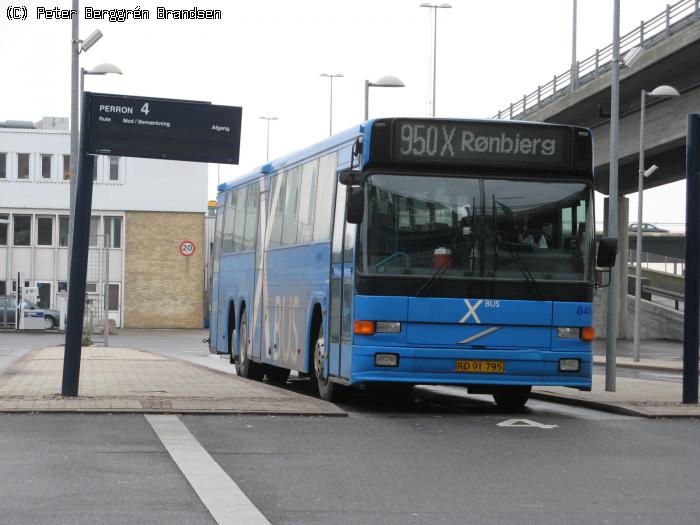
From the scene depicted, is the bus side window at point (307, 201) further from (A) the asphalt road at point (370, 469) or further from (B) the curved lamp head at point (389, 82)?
(B) the curved lamp head at point (389, 82)

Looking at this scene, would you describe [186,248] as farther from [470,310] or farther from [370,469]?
[370,469]

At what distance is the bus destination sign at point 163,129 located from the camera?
1589cm

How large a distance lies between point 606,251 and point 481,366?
6.04 ft

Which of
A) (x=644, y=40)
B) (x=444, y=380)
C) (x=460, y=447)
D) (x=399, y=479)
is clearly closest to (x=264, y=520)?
(x=399, y=479)

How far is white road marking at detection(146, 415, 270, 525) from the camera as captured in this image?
26.9ft

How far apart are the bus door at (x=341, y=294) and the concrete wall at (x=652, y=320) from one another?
144ft

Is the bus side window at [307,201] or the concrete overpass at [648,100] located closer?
the bus side window at [307,201]

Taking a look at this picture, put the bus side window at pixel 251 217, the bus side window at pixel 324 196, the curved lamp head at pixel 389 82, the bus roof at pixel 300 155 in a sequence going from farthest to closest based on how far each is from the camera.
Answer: the curved lamp head at pixel 389 82 < the bus side window at pixel 251 217 < the bus side window at pixel 324 196 < the bus roof at pixel 300 155

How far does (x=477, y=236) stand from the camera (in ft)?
51.1

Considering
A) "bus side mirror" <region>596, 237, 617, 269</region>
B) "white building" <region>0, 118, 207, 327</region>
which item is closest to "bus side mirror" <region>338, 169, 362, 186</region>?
"bus side mirror" <region>596, 237, 617, 269</region>

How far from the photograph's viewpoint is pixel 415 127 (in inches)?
626

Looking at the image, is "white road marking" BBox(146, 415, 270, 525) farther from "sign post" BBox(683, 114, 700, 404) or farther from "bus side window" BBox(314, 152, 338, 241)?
"sign post" BBox(683, 114, 700, 404)

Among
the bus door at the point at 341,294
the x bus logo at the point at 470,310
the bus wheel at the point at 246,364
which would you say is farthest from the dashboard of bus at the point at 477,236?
the bus wheel at the point at 246,364

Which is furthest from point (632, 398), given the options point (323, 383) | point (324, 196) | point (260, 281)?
point (260, 281)
